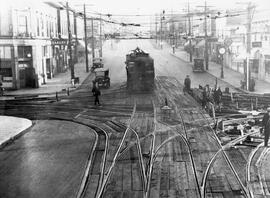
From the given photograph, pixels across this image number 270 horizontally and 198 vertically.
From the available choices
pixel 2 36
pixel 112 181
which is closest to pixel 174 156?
pixel 112 181

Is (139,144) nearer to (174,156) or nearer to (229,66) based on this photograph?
(174,156)

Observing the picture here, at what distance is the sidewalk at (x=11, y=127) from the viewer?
57.9 ft

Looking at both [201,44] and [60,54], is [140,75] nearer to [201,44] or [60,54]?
[60,54]

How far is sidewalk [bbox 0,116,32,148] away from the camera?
1763cm

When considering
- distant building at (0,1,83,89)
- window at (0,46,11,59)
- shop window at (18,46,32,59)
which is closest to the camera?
distant building at (0,1,83,89)

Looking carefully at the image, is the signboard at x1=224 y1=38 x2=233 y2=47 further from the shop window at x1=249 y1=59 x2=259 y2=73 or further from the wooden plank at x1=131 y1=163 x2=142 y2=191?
the wooden plank at x1=131 y1=163 x2=142 y2=191

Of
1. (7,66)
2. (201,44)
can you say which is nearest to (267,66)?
(7,66)

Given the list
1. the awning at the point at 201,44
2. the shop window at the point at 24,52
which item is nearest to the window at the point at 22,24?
the shop window at the point at 24,52

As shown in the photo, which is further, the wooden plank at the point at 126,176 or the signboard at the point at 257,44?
the signboard at the point at 257,44

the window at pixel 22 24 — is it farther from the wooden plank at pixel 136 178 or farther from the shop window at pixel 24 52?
the wooden plank at pixel 136 178

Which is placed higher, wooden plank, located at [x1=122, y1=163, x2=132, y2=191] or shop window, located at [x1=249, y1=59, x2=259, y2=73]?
shop window, located at [x1=249, y1=59, x2=259, y2=73]

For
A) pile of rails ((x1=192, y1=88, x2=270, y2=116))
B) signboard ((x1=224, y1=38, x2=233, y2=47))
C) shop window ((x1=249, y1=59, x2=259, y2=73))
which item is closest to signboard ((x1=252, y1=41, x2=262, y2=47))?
shop window ((x1=249, y1=59, x2=259, y2=73))

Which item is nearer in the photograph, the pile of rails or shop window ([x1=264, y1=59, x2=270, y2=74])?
the pile of rails

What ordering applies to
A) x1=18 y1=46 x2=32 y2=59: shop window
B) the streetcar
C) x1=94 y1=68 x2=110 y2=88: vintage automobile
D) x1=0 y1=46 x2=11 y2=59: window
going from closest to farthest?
the streetcar, x1=0 y1=46 x2=11 y2=59: window, x1=94 y1=68 x2=110 y2=88: vintage automobile, x1=18 y1=46 x2=32 y2=59: shop window
